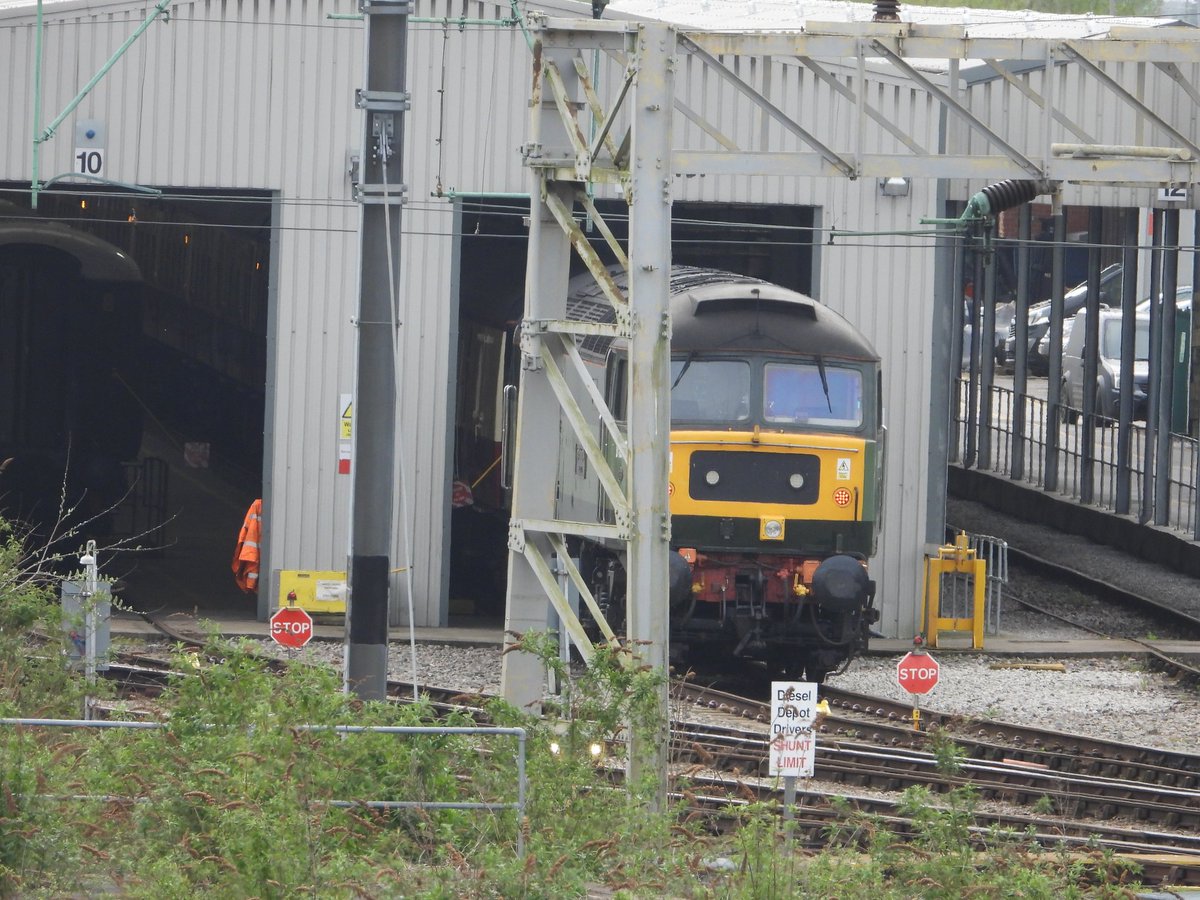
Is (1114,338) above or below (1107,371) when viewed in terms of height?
above

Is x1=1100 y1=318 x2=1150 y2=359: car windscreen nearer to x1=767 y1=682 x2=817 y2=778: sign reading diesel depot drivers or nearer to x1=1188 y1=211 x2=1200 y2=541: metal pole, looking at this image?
x1=1188 y1=211 x2=1200 y2=541: metal pole

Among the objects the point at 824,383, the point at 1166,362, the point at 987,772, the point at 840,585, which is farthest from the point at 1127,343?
the point at 987,772

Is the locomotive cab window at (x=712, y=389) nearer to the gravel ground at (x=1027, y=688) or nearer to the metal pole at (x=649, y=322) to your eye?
the gravel ground at (x=1027, y=688)

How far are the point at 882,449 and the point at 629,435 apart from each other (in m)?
7.06

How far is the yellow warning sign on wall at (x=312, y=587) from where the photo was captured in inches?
709

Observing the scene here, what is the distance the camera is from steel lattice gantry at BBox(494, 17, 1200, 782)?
916cm

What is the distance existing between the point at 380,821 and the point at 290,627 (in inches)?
243

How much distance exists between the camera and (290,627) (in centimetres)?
1382

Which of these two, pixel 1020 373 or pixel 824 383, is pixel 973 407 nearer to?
pixel 1020 373

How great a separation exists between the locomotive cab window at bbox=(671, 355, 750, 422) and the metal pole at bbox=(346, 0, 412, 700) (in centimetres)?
568

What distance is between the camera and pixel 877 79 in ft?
→ 61.5

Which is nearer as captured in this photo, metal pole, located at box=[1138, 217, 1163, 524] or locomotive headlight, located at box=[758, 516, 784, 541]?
locomotive headlight, located at box=[758, 516, 784, 541]

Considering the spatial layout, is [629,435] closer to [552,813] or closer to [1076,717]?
[552,813]

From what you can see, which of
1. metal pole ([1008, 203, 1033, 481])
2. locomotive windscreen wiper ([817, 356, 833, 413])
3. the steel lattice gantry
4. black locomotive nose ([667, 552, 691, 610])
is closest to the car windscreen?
metal pole ([1008, 203, 1033, 481])
